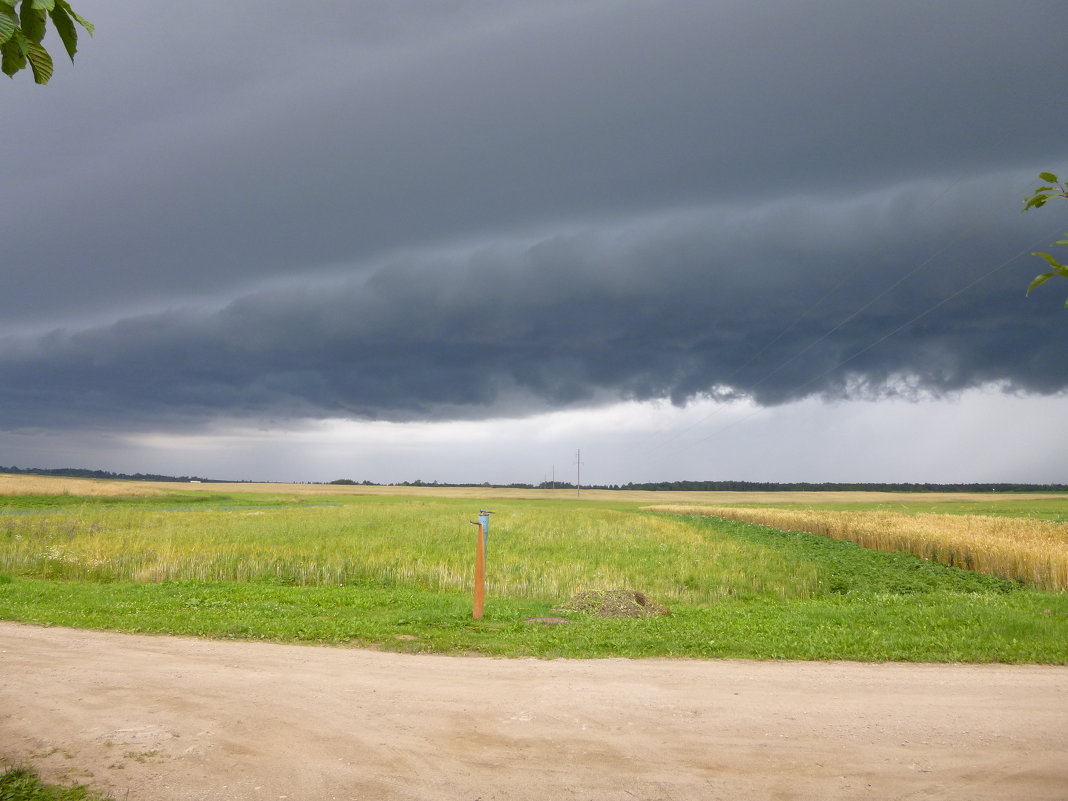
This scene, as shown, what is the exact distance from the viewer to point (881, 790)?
21.0 ft

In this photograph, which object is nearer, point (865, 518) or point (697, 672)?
point (697, 672)

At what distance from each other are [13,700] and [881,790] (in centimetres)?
1037

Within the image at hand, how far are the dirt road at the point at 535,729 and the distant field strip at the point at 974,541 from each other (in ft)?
60.4

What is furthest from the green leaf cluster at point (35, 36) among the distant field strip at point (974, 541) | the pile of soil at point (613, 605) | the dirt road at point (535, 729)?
the distant field strip at point (974, 541)

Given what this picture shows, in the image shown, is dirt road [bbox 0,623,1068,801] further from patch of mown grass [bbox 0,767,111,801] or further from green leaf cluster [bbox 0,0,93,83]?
green leaf cluster [bbox 0,0,93,83]

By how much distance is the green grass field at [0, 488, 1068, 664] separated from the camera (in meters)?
13.0

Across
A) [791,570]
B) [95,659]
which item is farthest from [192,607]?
[791,570]

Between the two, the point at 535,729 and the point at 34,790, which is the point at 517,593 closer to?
the point at 535,729

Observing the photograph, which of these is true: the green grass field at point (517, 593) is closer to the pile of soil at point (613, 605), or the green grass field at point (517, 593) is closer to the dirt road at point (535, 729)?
the pile of soil at point (613, 605)

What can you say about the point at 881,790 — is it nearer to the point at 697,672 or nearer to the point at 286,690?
the point at 697,672

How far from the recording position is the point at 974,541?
32.3m

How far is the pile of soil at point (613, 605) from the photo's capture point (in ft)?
55.2

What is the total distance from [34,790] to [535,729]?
4.90 metres

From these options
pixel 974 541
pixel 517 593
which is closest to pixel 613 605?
pixel 517 593
